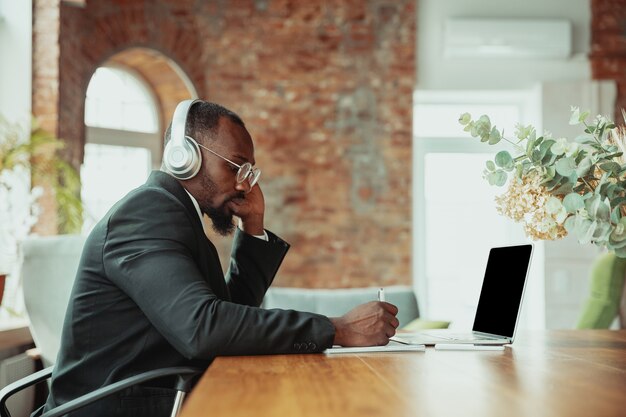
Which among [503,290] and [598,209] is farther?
[503,290]

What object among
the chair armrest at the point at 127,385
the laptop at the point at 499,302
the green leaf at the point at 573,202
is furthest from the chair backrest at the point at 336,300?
the green leaf at the point at 573,202

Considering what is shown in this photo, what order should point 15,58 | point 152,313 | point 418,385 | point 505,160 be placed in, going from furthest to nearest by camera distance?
1. point 15,58
2. point 505,160
3. point 152,313
4. point 418,385

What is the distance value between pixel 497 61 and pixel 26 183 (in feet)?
12.5

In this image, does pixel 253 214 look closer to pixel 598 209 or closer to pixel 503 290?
A: pixel 503 290

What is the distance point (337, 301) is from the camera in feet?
14.1

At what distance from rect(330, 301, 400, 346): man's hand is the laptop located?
0.70ft

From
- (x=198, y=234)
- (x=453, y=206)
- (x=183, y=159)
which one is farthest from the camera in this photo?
(x=453, y=206)

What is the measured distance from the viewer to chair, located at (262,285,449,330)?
4.29 meters

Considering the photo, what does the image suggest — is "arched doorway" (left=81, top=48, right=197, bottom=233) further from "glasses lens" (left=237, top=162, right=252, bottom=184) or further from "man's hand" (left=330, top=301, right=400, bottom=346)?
"man's hand" (left=330, top=301, right=400, bottom=346)

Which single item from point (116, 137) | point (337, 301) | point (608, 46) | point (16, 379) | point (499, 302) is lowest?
Result: point (16, 379)

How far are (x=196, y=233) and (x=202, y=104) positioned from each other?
45 cm

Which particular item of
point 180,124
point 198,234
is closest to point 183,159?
point 180,124

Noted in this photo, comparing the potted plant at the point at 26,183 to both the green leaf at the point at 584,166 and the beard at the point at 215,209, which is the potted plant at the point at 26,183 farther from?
the green leaf at the point at 584,166

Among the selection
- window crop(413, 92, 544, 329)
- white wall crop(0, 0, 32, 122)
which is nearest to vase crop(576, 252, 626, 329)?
window crop(413, 92, 544, 329)
